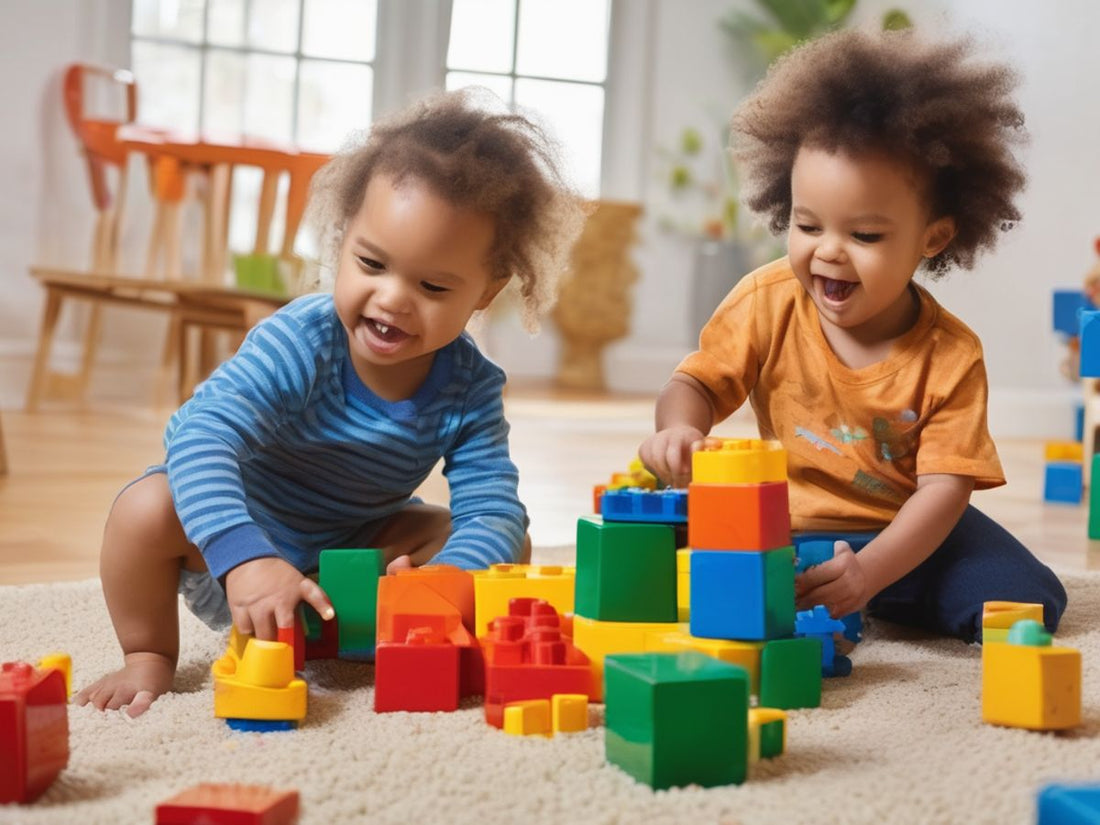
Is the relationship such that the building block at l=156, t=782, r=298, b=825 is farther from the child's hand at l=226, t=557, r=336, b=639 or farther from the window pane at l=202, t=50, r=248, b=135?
the window pane at l=202, t=50, r=248, b=135

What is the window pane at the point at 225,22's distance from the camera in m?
3.51

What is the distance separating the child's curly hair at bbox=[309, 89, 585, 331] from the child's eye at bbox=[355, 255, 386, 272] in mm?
55

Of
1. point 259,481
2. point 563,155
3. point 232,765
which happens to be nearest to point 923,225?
point 563,155

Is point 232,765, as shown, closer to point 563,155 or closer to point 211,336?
point 563,155

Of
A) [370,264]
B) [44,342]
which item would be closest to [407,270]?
[370,264]

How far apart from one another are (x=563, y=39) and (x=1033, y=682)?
11.1ft

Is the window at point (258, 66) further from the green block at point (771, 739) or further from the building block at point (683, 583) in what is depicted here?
the green block at point (771, 739)

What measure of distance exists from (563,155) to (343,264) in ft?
0.66

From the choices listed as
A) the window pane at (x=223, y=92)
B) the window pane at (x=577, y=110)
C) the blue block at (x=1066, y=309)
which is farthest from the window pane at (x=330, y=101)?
the blue block at (x=1066, y=309)

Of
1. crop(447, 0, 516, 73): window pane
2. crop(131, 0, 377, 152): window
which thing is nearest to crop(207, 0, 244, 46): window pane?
crop(131, 0, 377, 152): window

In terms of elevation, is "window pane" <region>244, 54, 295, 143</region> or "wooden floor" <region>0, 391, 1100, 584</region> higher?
"window pane" <region>244, 54, 295, 143</region>

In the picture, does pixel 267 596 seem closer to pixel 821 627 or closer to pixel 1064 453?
pixel 821 627

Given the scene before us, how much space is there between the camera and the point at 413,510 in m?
1.14

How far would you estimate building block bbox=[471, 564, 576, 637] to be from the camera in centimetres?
90
